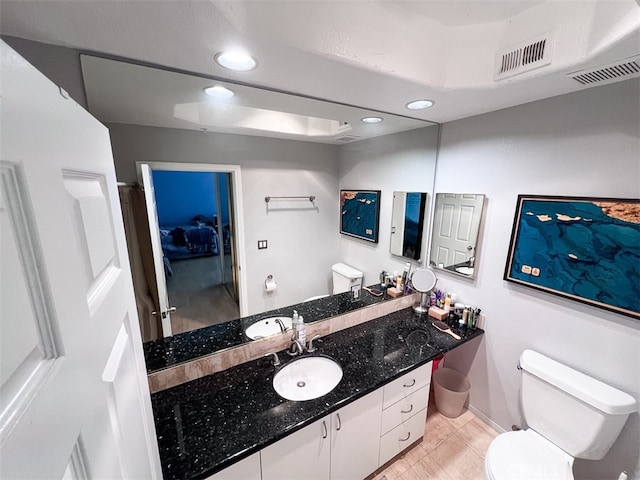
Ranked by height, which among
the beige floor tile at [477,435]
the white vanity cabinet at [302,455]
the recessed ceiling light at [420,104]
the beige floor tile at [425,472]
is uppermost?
the recessed ceiling light at [420,104]

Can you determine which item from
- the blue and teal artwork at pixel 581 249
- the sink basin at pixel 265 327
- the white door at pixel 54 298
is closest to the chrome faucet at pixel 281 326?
the sink basin at pixel 265 327

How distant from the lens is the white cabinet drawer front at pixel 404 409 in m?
1.53

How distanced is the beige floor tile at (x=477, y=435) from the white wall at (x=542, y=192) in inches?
3.9

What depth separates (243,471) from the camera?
1.05m

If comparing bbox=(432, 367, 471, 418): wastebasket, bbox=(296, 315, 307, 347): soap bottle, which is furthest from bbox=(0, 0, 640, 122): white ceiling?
bbox=(432, 367, 471, 418): wastebasket

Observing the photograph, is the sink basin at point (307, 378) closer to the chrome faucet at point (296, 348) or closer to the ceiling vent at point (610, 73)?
the chrome faucet at point (296, 348)

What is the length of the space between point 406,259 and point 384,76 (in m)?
1.51

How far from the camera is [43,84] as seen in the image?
0.35 m

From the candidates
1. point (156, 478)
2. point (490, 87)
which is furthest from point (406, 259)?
point (156, 478)

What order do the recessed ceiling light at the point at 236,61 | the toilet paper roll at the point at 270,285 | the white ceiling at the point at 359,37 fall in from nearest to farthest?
1. the white ceiling at the point at 359,37
2. the recessed ceiling light at the point at 236,61
3. the toilet paper roll at the point at 270,285

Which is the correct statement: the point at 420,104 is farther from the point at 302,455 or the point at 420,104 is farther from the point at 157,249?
the point at 302,455

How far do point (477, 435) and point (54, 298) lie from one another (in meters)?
2.60

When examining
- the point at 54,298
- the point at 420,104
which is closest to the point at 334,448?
the point at 54,298

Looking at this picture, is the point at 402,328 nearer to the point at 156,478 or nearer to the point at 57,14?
the point at 156,478
